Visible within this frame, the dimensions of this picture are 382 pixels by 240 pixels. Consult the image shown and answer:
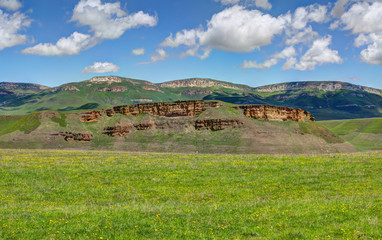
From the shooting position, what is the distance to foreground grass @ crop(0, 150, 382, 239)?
1299cm

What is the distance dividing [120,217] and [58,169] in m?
23.2

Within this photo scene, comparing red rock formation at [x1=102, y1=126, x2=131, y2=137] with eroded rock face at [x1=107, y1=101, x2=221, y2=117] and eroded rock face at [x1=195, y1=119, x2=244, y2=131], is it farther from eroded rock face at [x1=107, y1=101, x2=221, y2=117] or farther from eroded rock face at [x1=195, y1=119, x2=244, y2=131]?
eroded rock face at [x1=195, y1=119, x2=244, y2=131]

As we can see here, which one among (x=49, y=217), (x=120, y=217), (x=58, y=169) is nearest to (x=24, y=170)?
(x=58, y=169)

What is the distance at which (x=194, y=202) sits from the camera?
20297 mm

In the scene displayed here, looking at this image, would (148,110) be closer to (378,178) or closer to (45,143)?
(45,143)

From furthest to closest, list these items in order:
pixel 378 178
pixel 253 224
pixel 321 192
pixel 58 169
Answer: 1. pixel 58 169
2. pixel 378 178
3. pixel 321 192
4. pixel 253 224

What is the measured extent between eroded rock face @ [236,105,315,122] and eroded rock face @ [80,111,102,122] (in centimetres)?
5832

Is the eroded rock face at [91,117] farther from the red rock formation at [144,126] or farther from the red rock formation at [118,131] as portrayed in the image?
the red rock formation at [144,126]

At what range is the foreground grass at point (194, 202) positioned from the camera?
1299 cm

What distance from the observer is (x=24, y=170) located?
33.4m

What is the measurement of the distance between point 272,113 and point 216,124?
22.3 metres

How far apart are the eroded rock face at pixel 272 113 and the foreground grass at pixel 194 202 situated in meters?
70.9

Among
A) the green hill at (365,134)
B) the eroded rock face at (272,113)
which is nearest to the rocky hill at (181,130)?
the eroded rock face at (272,113)

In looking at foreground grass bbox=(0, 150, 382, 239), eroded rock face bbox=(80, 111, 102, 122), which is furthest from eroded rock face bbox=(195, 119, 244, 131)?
foreground grass bbox=(0, 150, 382, 239)
